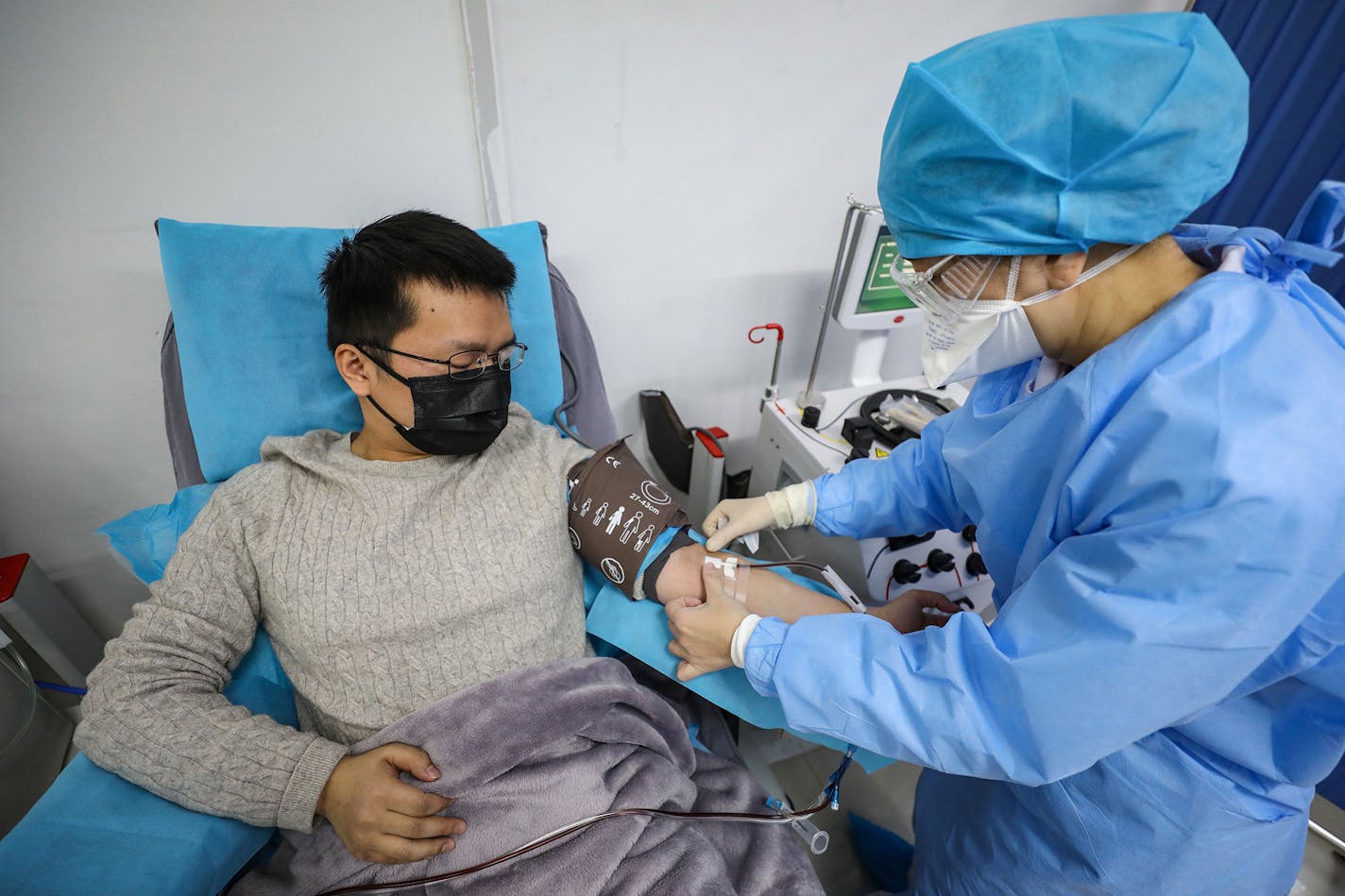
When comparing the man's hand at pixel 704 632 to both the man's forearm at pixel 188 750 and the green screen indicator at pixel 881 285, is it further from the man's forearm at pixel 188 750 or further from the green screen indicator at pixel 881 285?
the green screen indicator at pixel 881 285

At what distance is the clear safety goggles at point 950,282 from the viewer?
69 centimetres

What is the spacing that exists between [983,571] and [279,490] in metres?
1.42

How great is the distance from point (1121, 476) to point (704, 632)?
56 centimetres

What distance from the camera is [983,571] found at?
1280 millimetres

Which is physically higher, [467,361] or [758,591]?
[467,361]

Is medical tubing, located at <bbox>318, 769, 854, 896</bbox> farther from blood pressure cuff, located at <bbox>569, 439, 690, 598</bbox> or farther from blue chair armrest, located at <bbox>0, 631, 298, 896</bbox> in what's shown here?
blood pressure cuff, located at <bbox>569, 439, 690, 598</bbox>

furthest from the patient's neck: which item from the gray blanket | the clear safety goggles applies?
the clear safety goggles

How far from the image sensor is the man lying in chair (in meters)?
0.76

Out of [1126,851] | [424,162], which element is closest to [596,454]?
[424,162]

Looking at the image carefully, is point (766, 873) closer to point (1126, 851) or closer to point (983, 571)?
point (1126, 851)

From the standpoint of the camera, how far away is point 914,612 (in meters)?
1.06

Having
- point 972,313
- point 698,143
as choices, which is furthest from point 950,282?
point 698,143

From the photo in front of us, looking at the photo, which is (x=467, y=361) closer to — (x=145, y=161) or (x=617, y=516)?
(x=617, y=516)

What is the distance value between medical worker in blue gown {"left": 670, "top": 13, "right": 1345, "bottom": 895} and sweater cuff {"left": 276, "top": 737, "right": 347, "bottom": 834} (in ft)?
1.91
